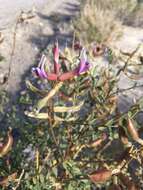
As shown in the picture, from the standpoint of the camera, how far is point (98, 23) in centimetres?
826

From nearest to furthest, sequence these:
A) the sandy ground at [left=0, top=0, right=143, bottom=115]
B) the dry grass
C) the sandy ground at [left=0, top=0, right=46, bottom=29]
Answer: the sandy ground at [left=0, top=0, right=143, bottom=115] < the dry grass < the sandy ground at [left=0, top=0, right=46, bottom=29]

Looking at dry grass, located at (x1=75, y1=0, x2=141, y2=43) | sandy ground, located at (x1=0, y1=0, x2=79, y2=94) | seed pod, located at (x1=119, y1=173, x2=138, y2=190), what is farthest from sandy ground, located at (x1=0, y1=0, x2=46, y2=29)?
seed pod, located at (x1=119, y1=173, x2=138, y2=190)

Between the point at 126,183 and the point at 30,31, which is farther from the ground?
Result: the point at 30,31

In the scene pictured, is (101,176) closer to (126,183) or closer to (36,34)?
(126,183)

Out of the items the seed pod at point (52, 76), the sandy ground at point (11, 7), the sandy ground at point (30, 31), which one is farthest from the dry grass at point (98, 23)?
the seed pod at point (52, 76)

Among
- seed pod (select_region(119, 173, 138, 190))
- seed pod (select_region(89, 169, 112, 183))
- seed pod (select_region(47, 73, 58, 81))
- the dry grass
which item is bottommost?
seed pod (select_region(119, 173, 138, 190))

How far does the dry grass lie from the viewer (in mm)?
8070

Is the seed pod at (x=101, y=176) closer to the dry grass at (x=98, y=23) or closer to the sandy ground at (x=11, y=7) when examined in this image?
the dry grass at (x=98, y=23)

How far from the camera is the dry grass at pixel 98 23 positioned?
8070 millimetres

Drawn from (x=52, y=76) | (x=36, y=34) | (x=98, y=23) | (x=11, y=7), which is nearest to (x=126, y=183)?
(x=52, y=76)

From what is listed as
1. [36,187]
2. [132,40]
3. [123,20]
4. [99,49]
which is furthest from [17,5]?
[36,187]

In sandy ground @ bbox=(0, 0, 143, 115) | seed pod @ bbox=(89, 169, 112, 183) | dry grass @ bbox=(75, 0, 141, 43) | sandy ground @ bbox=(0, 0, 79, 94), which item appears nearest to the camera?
seed pod @ bbox=(89, 169, 112, 183)

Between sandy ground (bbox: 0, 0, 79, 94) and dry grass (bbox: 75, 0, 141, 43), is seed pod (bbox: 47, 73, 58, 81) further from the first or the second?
dry grass (bbox: 75, 0, 141, 43)

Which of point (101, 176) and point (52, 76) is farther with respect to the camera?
point (101, 176)
